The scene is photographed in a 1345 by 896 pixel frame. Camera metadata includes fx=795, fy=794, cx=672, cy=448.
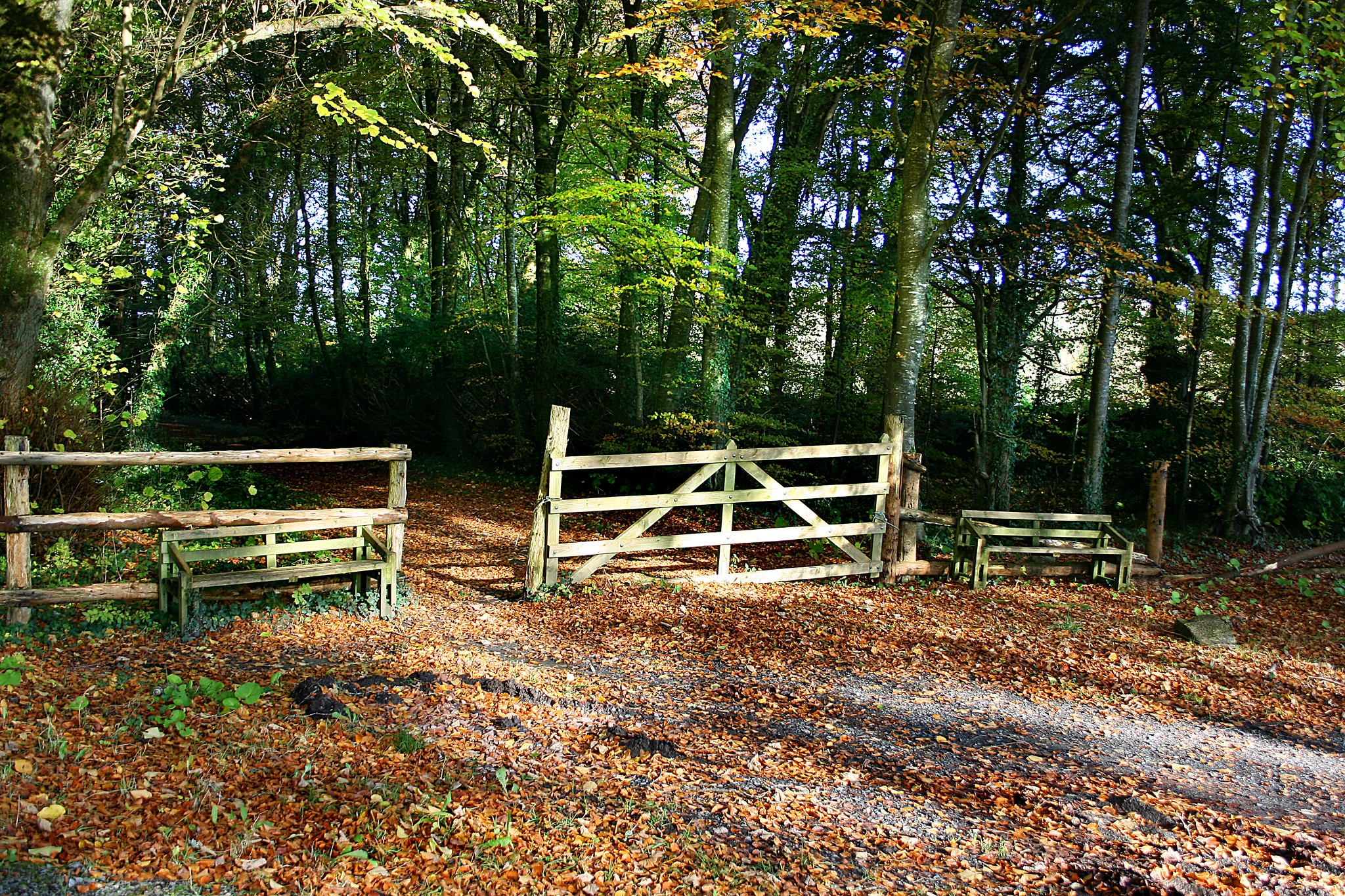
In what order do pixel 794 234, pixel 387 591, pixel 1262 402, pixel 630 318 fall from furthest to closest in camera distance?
pixel 794 234, pixel 630 318, pixel 1262 402, pixel 387 591

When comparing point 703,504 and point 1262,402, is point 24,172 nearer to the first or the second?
point 703,504

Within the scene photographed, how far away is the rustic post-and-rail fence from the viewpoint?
5.71 m

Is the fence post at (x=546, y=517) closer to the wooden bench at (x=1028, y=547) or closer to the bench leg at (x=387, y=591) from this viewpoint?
the bench leg at (x=387, y=591)

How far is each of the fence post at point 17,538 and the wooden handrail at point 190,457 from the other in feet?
0.23

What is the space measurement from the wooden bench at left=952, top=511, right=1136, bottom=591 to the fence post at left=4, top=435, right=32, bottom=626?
8697mm

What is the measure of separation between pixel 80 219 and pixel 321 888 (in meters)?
7.30

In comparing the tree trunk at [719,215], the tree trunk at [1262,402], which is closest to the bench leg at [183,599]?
the tree trunk at [719,215]

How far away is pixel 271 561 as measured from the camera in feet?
21.3

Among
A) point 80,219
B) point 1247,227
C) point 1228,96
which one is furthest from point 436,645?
point 1228,96

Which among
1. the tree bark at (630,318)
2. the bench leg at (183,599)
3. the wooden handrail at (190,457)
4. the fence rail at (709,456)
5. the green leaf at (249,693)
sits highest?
the tree bark at (630,318)

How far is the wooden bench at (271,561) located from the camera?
5992 millimetres

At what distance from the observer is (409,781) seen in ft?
13.3

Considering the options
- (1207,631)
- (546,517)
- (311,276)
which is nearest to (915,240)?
(1207,631)

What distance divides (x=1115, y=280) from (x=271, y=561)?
39.7 feet
